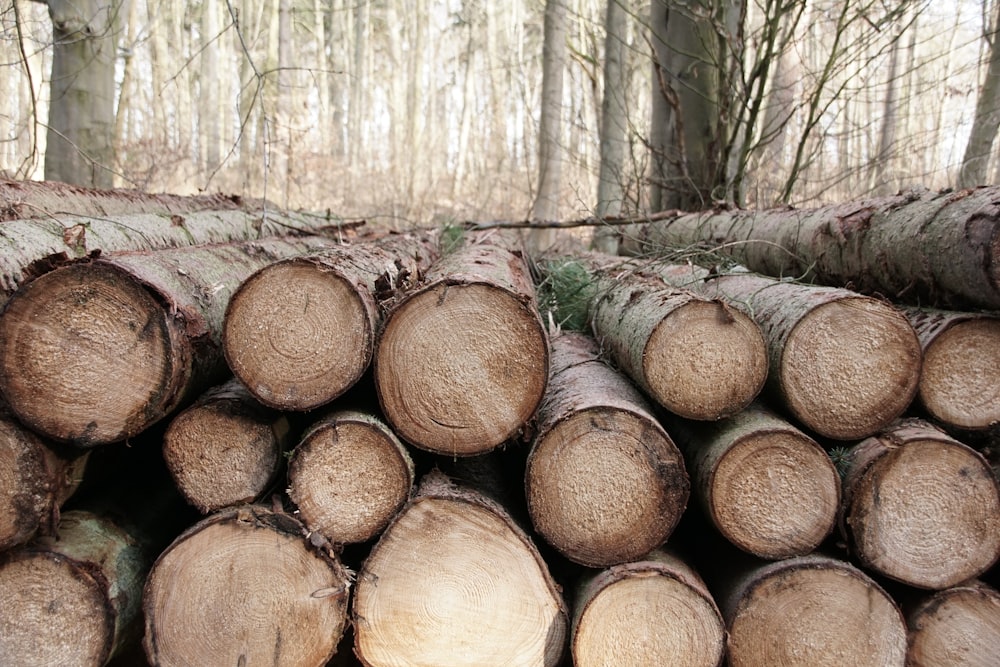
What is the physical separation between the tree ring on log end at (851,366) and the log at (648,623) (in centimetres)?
68

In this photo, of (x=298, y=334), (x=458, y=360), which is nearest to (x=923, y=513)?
(x=458, y=360)

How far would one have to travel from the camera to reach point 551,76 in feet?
33.7

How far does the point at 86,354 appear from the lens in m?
1.97

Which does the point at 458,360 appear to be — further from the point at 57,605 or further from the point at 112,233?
the point at 112,233

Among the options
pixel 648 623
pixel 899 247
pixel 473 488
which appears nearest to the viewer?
pixel 648 623

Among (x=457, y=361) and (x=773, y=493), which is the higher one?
(x=457, y=361)

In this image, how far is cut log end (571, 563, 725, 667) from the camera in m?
2.08

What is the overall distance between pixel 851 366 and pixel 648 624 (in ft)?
3.33

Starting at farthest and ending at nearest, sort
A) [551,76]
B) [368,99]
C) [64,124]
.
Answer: [368,99] → [551,76] → [64,124]

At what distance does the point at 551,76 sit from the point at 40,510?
9519 mm

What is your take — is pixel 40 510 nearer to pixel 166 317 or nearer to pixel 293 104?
pixel 166 317

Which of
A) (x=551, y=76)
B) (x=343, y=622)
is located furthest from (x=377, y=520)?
(x=551, y=76)

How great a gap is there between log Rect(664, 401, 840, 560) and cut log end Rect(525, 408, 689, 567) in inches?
5.1

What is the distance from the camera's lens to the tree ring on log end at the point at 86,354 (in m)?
1.93
